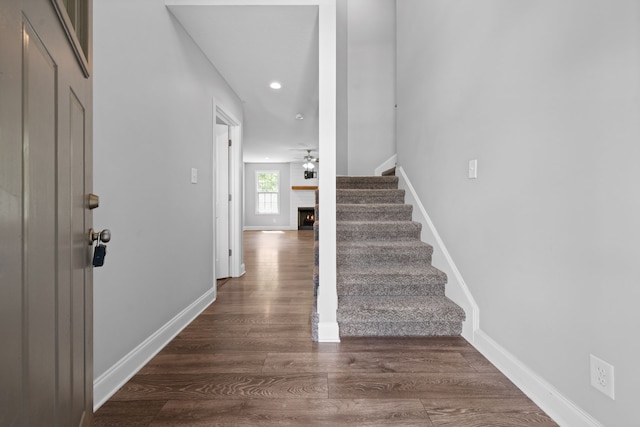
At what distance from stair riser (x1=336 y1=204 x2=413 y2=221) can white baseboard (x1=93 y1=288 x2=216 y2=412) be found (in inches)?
64.9

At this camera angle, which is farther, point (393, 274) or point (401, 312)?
point (393, 274)

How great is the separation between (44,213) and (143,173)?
1252 mm

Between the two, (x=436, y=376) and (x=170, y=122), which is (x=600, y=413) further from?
(x=170, y=122)

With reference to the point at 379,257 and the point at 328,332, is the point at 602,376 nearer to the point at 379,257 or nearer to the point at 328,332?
the point at 328,332

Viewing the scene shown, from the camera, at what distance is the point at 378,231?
9.12 ft

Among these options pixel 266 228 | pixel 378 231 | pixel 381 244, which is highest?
pixel 378 231

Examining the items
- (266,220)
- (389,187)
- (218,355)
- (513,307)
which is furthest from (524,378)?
(266,220)

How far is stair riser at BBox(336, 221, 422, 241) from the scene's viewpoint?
2752 millimetres

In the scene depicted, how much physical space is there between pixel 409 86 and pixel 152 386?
3.41m

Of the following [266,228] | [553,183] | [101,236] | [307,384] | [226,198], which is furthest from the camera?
[266,228]

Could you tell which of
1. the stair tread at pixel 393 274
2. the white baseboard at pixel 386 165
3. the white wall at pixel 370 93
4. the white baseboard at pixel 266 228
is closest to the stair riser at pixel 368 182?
the white baseboard at pixel 386 165

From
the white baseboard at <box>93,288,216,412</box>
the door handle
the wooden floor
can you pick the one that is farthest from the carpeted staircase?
the door handle

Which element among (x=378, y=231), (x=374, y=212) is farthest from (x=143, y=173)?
(x=374, y=212)

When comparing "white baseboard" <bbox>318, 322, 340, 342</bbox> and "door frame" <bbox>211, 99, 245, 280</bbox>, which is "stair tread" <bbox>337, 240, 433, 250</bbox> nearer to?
"white baseboard" <bbox>318, 322, 340, 342</bbox>
